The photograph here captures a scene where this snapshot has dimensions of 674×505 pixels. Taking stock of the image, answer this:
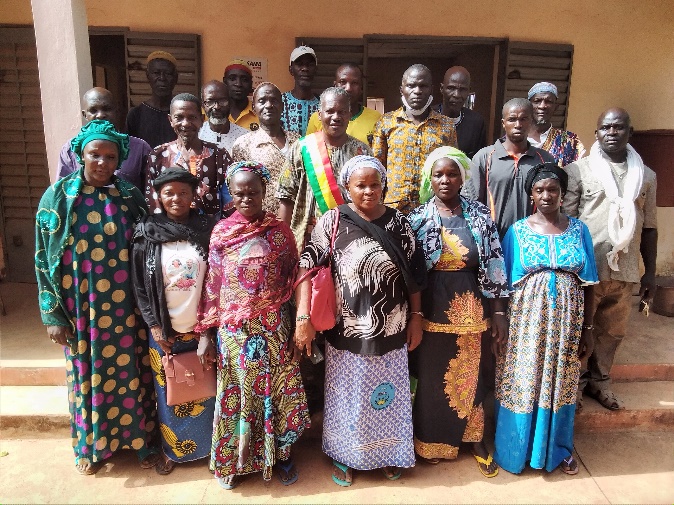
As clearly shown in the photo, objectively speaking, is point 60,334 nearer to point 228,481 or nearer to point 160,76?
point 228,481

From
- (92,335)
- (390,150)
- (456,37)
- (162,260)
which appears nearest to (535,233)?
(390,150)

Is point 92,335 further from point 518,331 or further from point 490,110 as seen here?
point 490,110

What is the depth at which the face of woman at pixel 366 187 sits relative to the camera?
2592 millimetres

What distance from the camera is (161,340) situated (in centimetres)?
275

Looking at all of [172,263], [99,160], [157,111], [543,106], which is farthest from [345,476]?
[157,111]

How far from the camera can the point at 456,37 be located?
5.21m

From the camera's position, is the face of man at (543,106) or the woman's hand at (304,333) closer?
the woman's hand at (304,333)

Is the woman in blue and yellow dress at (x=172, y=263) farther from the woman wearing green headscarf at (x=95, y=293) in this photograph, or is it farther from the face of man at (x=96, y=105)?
the face of man at (x=96, y=105)

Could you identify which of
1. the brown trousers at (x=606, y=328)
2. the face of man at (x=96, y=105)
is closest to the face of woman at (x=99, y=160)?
the face of man at (x=96, y=105)

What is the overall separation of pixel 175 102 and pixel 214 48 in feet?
7.84

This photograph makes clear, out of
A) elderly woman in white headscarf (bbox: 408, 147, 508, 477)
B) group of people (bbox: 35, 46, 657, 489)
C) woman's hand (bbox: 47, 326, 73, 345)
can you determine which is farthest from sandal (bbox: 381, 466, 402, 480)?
woman's hand (bbox: 47, 326, 73, 345)

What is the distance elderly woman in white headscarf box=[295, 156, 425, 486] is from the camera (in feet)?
8.70

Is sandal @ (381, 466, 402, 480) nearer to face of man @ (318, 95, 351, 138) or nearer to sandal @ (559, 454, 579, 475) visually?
sandal @ (559, 454, 579, 475)

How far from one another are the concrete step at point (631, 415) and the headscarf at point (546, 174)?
5.56ft
